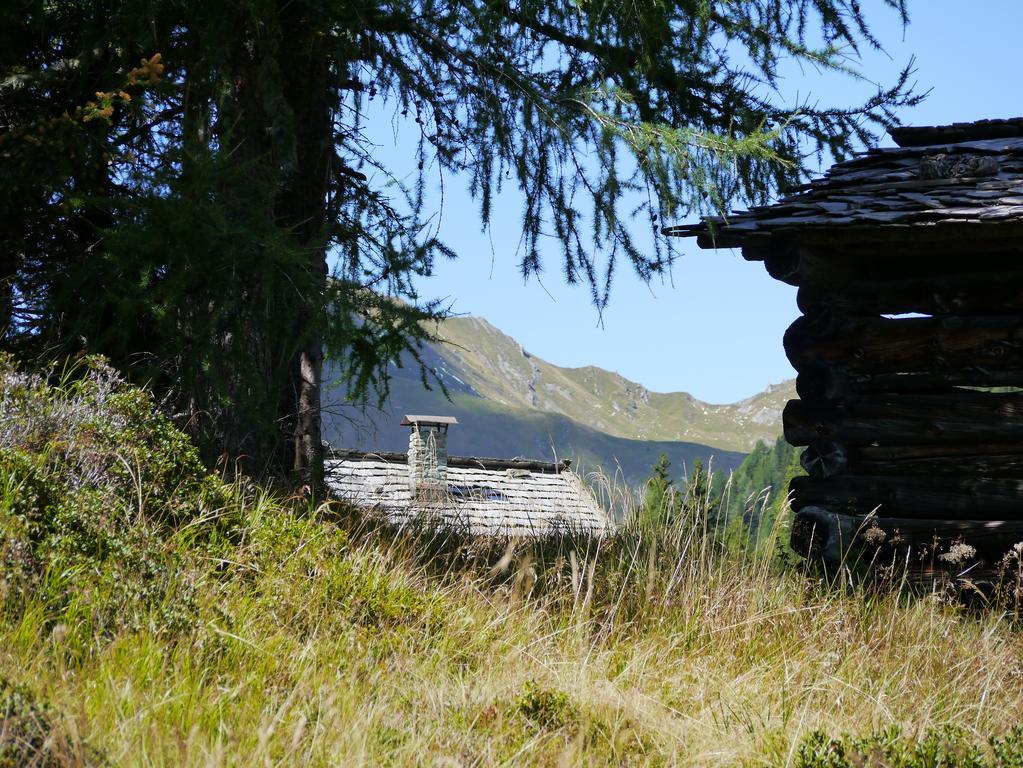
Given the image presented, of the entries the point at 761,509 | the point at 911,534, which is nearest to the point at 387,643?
the point at 761,509

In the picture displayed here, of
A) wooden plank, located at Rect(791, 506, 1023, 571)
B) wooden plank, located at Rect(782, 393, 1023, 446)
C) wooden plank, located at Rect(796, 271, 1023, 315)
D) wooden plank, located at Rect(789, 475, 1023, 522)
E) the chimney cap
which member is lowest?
wooden plank, located at Rect(791, 506, 1023, 571)

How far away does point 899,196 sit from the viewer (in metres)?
6.42

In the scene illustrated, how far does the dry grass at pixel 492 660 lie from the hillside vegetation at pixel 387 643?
2 cm

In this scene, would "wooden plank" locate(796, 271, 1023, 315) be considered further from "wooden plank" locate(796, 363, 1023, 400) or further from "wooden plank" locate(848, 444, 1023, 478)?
"wooden plank" locate(848, 444, 1023, 478)

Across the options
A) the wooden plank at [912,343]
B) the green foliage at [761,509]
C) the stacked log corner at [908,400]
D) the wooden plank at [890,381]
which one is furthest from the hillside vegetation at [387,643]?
the wooden plank at [912,343]

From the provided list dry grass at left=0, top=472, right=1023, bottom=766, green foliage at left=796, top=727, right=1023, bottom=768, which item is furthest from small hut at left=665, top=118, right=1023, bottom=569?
green foliage at left=796, top=727, right=1023, bottom=768

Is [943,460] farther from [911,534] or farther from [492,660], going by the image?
[492,660]

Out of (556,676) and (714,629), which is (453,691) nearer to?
(556,676)

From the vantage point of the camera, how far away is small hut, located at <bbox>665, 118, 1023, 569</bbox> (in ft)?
20.7

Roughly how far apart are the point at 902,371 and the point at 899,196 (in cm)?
121

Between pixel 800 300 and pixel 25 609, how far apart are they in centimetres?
525

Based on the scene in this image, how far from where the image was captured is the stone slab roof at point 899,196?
5984 millimetres

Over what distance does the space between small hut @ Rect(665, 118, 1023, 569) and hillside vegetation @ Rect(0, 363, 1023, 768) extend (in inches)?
36.5

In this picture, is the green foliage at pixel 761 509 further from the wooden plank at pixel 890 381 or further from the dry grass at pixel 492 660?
the wooden plank at pixel 890 381
